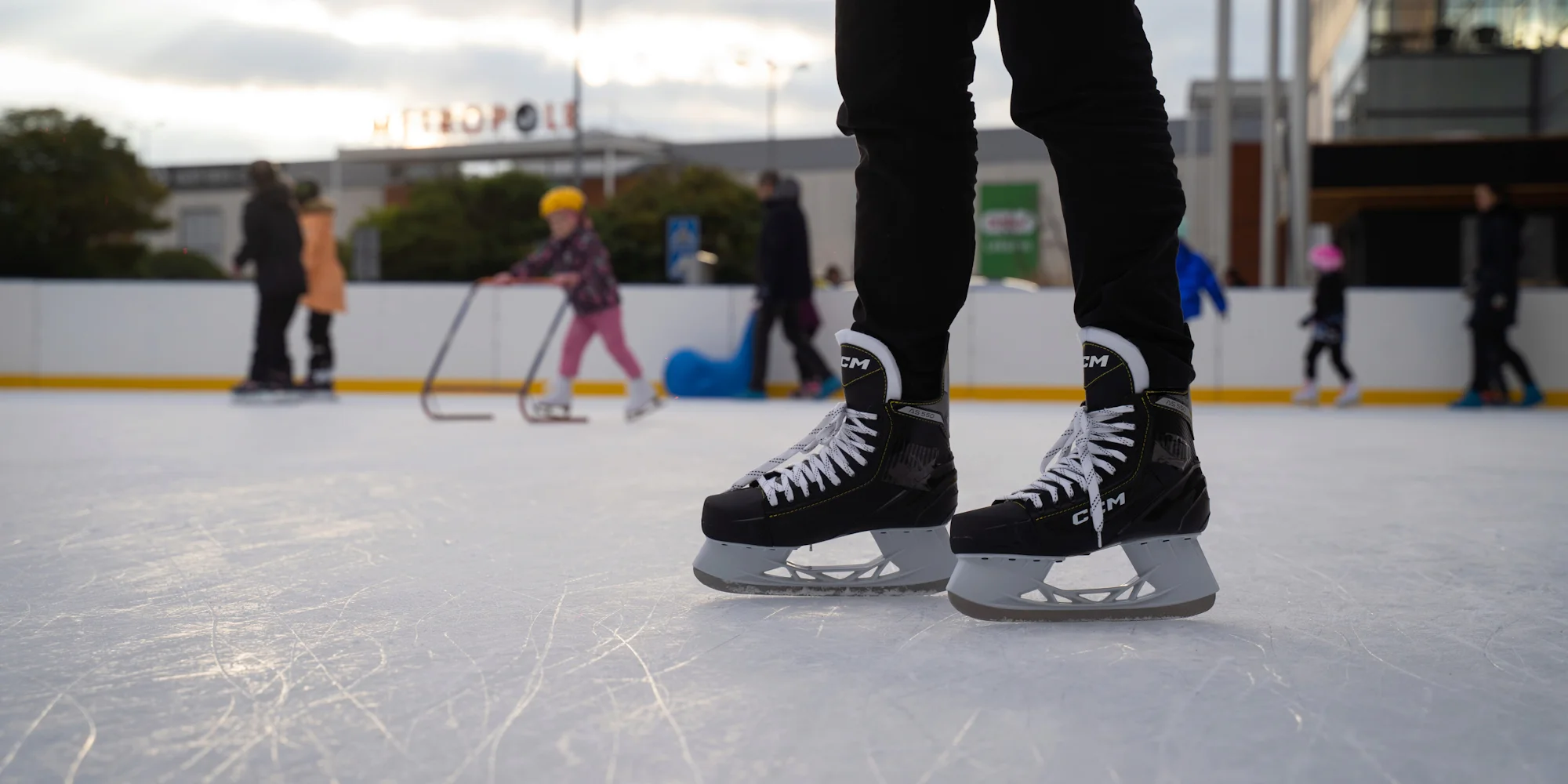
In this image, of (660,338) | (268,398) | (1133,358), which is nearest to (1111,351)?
(1133,358)

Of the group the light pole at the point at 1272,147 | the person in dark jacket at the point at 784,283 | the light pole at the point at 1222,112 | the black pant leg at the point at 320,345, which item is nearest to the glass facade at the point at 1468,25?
the light pole at the point at 1272,147

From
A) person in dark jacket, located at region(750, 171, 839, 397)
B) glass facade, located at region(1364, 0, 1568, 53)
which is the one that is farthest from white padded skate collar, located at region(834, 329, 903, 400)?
glass facade, located at region(1364, 0, 1568, 53)

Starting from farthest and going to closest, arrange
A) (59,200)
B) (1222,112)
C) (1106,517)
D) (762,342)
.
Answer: (59,200), (1222,112), (762,342), (1106,517)

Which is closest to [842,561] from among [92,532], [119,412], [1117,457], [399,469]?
[1117,457]

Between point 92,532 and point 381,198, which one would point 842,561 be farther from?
point 381,198

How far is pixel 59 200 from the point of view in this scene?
32.1m

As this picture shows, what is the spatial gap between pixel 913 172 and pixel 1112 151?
24 centimetres

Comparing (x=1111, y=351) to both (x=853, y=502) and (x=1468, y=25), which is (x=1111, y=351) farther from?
(x=1468, y=25)

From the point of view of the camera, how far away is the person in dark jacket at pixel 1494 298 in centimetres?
890

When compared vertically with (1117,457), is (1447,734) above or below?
below

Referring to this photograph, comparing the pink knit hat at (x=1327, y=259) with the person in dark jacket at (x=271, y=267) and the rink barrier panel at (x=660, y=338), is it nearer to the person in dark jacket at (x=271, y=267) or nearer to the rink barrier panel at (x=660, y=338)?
the rink barrier panel at (x=660, y=338)

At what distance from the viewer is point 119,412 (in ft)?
20.9

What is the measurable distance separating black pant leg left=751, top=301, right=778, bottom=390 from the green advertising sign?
31.3m

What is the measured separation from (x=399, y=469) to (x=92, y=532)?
4.37 ft
